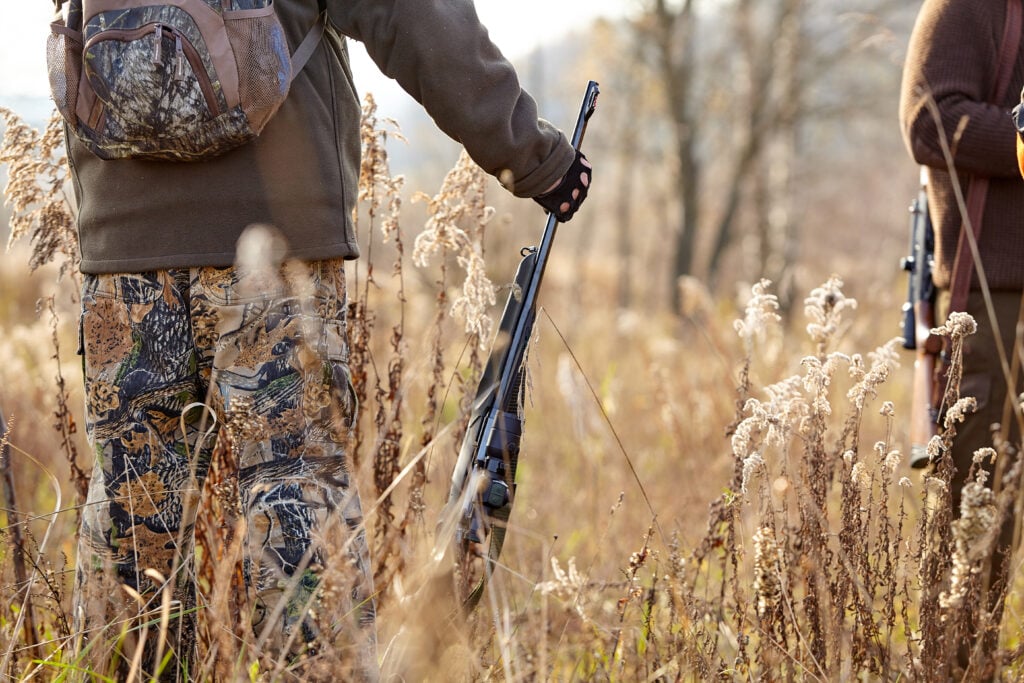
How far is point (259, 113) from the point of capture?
1.73 m

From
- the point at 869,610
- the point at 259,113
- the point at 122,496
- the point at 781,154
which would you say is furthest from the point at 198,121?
the point at 781,154

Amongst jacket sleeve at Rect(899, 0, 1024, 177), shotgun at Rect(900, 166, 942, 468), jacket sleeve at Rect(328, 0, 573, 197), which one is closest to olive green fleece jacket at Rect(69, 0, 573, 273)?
jacket sleeve at Rect(328, 0, 573, 197)

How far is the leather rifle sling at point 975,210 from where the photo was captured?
238cm

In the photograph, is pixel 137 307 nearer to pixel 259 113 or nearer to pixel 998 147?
pixel 259 113

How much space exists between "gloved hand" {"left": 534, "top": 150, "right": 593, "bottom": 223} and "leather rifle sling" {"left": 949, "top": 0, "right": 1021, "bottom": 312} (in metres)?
1.03

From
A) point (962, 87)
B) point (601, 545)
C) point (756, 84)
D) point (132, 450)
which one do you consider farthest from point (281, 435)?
point (756, 84)

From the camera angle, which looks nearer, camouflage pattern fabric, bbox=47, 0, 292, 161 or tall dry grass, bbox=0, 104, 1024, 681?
camouflage pattern fabric, bbox=47, 0, 292, 161

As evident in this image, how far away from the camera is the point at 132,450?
1.91 metres

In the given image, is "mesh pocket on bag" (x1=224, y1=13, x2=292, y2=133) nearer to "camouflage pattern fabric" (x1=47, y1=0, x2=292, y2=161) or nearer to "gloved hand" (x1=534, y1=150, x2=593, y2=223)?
"camouflage pattern fabric" (x1=47, y1=0, x2=292, y2=161)

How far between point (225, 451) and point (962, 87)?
6.44ft

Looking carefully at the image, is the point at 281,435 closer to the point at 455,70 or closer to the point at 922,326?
the point at 455,70

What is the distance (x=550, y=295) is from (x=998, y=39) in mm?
9451

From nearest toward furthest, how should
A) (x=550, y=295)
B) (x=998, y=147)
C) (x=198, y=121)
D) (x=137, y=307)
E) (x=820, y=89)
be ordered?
(x=198, y=121) → (x=137, y=307) → (x=998, y=147) → (x=550, y=295) → (x=820, y=89)

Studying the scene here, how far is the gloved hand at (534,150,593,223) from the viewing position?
202cm
